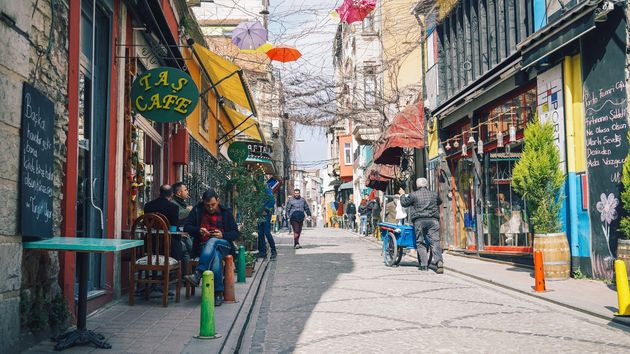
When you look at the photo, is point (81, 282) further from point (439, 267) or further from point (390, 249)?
point (390, 249)

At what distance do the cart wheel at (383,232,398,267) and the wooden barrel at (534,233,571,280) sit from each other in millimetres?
3802

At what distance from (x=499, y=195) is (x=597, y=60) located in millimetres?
5018

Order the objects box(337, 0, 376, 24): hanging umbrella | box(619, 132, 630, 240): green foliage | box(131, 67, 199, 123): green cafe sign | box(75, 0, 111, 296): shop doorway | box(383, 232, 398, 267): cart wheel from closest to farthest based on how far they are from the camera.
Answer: box(75, 0, 111, 296): shop doorway < box(619, 132, 630, 240): green foliage < box(131, 67, 199, 123): green cafe sign < box(383, 232, 398, 267): cart wheel < box(337, 0, 376, 24): hanging umbrella

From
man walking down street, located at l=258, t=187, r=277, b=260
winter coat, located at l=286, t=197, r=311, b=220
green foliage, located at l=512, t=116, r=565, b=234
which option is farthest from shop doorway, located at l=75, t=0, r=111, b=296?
winter coat, located at l=286, t=197, r=311, b=220

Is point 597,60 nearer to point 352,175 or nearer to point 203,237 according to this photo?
point 203,237

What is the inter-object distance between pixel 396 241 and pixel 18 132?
9805 mm

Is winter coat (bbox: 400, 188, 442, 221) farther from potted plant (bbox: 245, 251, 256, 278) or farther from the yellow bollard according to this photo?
the yellow bollard

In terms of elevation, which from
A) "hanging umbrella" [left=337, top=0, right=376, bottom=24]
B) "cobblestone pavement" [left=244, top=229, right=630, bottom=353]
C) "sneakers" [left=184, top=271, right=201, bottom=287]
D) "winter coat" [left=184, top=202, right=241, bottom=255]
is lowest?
"cobblestone pavement" [left=244, top=229, right=630, bottom=353]

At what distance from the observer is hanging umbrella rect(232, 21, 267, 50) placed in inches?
575

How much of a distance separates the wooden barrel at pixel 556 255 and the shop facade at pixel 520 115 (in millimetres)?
415

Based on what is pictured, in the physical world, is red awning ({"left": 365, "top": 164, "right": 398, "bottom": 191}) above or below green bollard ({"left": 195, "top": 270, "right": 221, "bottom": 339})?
above

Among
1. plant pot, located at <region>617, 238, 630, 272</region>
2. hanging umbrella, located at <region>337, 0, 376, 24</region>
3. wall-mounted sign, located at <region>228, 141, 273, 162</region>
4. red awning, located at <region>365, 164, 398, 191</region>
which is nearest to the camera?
plant pot, located at <region>617, 238, 630, 272</region>

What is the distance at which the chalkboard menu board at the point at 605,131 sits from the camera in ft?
31.9

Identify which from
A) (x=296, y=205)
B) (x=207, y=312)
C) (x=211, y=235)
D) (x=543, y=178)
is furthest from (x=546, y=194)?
(x=296, y=205)
